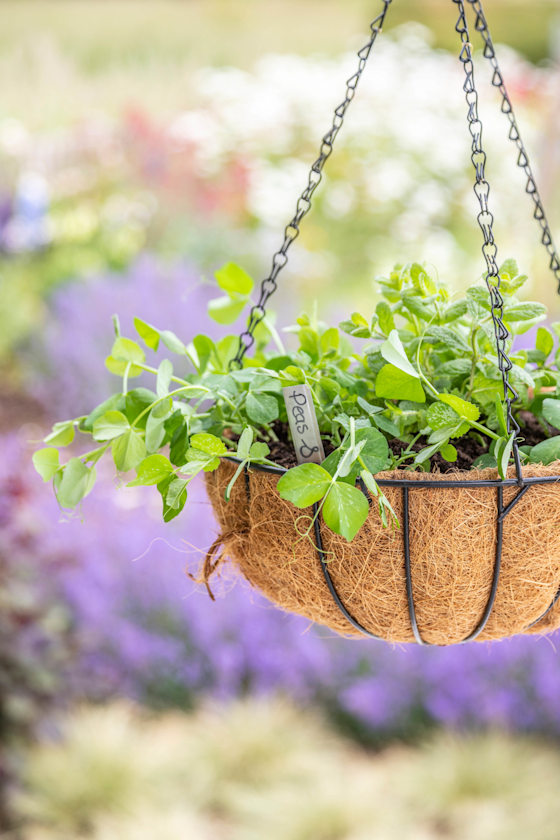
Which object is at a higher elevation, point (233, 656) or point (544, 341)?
point (544, 341)

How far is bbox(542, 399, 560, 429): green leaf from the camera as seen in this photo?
0.50 metres

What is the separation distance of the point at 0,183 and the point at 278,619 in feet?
9.46

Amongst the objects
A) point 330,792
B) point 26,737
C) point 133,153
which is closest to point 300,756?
point 330,792

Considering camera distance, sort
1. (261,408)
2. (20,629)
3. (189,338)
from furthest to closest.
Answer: (189,338)
(20,629)
(261,408)

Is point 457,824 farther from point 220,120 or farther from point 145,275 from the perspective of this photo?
point 220,120

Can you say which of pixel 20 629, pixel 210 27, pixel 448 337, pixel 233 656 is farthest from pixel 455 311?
pixel 210 27

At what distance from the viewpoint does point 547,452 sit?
49cm

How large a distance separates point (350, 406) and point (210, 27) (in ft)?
17.9

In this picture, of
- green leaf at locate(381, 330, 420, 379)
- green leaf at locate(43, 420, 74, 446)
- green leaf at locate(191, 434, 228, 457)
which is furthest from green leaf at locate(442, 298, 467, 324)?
green leaf at locate(43, 420, 74, 446)

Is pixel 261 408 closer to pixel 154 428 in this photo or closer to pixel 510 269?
pixel 154 428

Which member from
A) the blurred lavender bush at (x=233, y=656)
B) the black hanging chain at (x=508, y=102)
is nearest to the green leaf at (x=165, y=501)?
the black hanging chain at (x=508, y=102)

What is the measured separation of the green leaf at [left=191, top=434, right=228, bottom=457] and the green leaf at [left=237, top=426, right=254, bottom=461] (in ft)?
0.04

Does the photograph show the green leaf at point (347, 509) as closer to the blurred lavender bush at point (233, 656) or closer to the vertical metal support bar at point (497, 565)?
the vertical metal support bar at point (497, 565)

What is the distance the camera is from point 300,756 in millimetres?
1883
